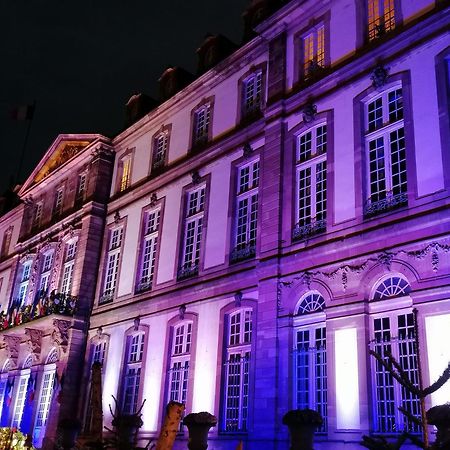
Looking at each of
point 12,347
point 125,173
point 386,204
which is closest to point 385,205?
point 386,204

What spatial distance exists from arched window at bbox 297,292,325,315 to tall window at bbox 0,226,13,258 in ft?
80.0

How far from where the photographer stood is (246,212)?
17344 mm

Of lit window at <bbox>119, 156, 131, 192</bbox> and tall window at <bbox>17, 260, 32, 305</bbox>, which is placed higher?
lit window at <bbox>119, 156, 131, 192</bbox>

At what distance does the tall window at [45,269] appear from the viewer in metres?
27.2

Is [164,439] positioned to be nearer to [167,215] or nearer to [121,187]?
[167,215]

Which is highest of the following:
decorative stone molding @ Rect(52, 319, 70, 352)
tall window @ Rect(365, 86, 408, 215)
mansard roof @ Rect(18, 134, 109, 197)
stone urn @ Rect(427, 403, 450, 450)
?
mansard roof @ Rect(18, 134, 109, 197)

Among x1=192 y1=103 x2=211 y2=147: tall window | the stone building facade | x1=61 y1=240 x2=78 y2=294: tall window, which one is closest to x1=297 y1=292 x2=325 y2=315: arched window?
x1=192 y1=103 x2=211 y2=147: tall window

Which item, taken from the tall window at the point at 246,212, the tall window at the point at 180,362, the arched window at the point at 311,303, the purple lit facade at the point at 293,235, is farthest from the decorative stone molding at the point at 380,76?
the tall window at the point at 180,362

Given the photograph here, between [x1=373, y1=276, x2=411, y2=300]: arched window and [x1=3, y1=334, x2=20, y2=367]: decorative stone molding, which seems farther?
[x1=3, y1=334, x2=20, y2=367]: decorative stone molding

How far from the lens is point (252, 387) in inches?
580

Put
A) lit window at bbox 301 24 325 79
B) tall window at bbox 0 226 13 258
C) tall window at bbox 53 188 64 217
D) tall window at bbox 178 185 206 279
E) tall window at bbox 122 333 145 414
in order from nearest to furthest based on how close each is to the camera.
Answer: lit window at bbox 301 24 325 79 → tall window at bbox 178 185 206 279 → tall window at bbox 122 333 145 414 → tall window at bbox 53 188 64 217 → tall window at bbox 0 226 13 258

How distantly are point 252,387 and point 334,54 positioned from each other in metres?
8.76

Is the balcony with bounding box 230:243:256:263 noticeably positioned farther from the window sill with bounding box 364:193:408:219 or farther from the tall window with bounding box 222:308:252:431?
the window sill with bounding box 364:193:408:219

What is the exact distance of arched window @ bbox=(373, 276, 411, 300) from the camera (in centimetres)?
1202
